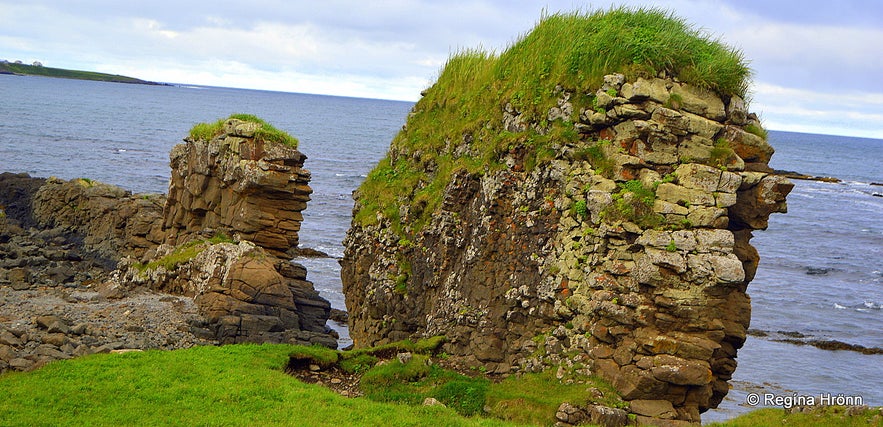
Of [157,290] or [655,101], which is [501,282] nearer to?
[655,101]

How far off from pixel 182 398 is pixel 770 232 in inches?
2721

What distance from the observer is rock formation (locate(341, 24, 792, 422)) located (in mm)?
18922

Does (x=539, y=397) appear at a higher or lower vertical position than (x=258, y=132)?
lower

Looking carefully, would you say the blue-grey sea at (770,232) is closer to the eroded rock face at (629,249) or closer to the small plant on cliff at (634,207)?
the eroded rock face at (629,249)

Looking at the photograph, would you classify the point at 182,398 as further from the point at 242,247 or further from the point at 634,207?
the point at 242,247

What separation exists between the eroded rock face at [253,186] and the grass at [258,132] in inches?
10.3

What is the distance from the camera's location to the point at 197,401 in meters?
18.5

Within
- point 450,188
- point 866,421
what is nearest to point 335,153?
point 450,188

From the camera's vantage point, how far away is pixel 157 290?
115ft

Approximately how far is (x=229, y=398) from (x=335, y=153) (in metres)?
109

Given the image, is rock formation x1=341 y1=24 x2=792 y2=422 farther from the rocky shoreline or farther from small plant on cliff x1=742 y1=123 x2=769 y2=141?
the rocky shoreline

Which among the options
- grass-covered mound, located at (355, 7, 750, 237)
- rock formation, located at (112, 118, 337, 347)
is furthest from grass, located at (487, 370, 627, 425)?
rock formation, located at (112, 118, 337, 347)

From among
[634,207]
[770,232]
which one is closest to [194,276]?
[634,207]

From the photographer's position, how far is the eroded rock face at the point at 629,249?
18.9m
